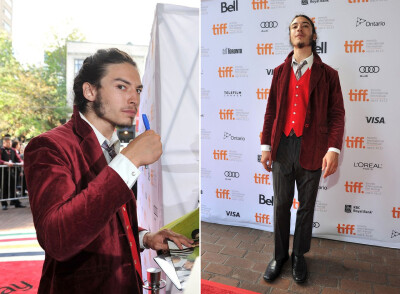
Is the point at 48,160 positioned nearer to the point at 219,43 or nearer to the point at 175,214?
the point at 175,214

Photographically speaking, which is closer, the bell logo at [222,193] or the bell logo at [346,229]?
the bell logo at [346,229]

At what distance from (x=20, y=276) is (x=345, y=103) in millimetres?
2976

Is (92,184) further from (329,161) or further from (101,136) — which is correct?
(329,161)

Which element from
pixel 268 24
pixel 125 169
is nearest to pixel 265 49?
pixel 268 24

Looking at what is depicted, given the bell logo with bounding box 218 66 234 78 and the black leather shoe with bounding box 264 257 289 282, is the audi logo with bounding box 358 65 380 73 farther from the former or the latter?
the black leather shoe with bounding box 264 257 289 282

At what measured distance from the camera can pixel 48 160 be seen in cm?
Answer: 66

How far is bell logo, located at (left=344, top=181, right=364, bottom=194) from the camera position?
3.12 metres

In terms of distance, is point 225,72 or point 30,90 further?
point 225,72

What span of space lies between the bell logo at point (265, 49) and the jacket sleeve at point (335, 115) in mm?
986

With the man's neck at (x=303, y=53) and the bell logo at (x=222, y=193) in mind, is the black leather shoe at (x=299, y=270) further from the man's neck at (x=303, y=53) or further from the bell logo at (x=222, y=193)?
the man's neck at (x=303, y=53)

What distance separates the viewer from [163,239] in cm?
86

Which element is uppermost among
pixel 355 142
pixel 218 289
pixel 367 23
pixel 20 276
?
pixel 367 23

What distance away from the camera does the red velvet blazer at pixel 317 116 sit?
241 centimetres

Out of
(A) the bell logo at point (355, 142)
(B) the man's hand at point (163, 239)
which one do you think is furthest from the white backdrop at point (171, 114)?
→ (A) the bell logo at point (355, 142)
